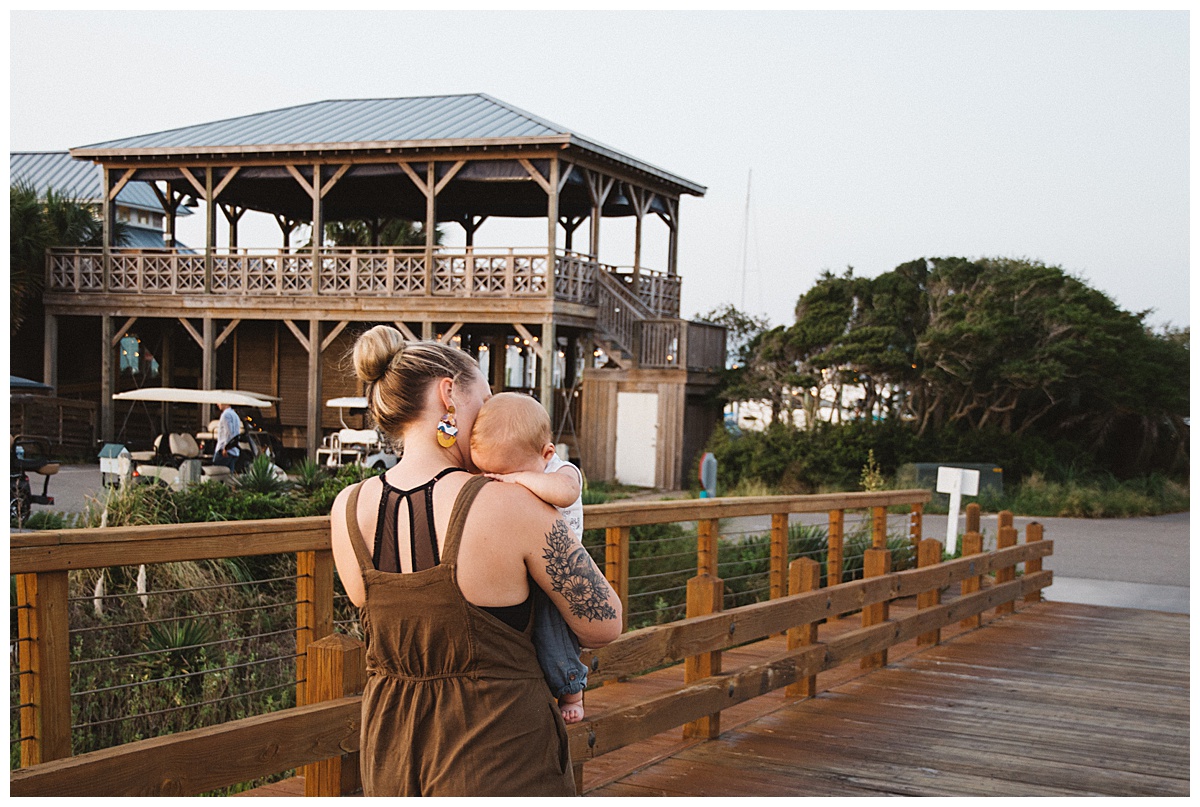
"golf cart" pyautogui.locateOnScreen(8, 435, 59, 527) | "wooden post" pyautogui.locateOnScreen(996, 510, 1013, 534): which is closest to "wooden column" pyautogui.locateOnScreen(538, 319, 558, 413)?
"golf cart" pyautogui.locateOnScreen(8, 435, 59, 527)

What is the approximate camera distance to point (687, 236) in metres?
37.4

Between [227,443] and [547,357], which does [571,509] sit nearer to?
[227,443]

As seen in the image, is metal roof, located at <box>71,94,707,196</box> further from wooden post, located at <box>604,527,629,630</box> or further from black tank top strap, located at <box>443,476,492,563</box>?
black tank top strap, located at <box>443,476,492,563</box>

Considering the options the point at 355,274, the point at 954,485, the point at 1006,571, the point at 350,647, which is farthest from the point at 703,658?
the point at 355,274

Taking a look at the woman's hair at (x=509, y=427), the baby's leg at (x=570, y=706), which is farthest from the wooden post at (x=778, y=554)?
the woman's hair at (x=509, y=427)

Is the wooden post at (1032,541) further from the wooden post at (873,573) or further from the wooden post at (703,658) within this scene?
the wooden post at (703,658)

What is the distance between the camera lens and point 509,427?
2746mm

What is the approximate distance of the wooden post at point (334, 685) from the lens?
376 centimetres

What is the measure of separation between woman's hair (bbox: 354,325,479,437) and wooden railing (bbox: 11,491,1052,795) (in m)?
1.01

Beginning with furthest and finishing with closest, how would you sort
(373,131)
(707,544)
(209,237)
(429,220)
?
(209,237) < (373,131) < (429,220) < (707,544)

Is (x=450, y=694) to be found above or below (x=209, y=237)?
below

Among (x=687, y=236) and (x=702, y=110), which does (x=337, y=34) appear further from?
(x=687, y=236)

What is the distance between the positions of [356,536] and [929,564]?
640 centimetres

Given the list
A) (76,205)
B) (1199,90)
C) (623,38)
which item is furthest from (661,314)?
(1199,90)
